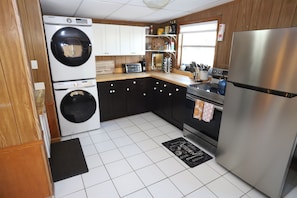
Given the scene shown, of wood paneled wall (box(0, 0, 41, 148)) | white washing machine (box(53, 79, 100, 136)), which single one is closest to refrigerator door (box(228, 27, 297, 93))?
wood paneled wall (box(0, 0, 41, 148))

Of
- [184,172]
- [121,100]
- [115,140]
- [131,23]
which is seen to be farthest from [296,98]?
[131,23]

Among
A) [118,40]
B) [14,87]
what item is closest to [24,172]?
[14,87]

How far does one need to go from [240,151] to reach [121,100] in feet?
7.59

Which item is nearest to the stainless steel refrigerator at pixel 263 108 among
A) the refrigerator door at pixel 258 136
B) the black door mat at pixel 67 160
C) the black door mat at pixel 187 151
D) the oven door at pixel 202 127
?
the refrigerator door at pixel 258 136

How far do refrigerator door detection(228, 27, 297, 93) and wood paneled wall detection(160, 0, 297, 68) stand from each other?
27.6 inches

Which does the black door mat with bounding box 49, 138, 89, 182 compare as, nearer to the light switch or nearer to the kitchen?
the kitchen

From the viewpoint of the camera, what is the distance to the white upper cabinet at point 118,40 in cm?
328

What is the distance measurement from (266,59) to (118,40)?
2706 millimetres

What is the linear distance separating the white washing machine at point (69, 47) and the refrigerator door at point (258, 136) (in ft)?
7.08

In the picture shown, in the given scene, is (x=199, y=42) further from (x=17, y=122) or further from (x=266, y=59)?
(x=17, y=122)

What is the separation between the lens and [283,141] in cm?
150

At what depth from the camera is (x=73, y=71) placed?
2.65 m

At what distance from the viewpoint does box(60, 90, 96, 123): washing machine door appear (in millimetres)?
2738

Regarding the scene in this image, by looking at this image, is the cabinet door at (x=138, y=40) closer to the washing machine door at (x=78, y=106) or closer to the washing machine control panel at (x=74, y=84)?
the washing machine control panel at (x=74, y=84)
